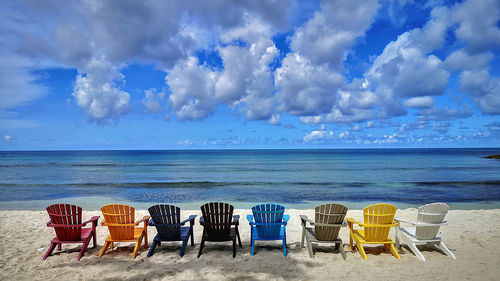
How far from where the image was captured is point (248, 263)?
18.1 feet

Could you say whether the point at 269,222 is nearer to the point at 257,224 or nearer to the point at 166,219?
the point at 257,224

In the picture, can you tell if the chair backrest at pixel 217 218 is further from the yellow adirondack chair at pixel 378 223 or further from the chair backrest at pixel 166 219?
the yellow adirondack chair at pixel 378 223

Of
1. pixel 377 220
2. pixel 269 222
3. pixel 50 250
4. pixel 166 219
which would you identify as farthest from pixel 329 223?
pixel 50 250

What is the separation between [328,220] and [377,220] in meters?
0.92

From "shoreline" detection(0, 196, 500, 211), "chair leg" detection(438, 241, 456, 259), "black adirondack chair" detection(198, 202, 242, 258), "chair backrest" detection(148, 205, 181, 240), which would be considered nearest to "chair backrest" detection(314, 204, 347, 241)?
"black adirondack chair" detection(198, 202, 242, 258)

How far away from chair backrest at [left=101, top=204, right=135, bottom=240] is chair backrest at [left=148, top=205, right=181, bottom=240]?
17.2 inches

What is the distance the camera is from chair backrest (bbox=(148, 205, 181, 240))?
19.1 feet

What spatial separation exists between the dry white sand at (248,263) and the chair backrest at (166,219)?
1.44 feet

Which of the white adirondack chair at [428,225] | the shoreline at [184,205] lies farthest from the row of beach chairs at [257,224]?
the shoreline at [184,205]

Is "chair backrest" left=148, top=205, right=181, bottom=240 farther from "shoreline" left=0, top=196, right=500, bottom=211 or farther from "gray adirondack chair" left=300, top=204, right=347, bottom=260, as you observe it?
"shoreline" left=0, top=196, right=500, bottom=211

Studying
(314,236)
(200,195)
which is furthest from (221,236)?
(200,195)

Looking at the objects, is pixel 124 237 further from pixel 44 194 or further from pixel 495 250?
pixel 44 194

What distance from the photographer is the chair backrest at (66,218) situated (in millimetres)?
Answer: 5695

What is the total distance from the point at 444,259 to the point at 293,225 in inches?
145
